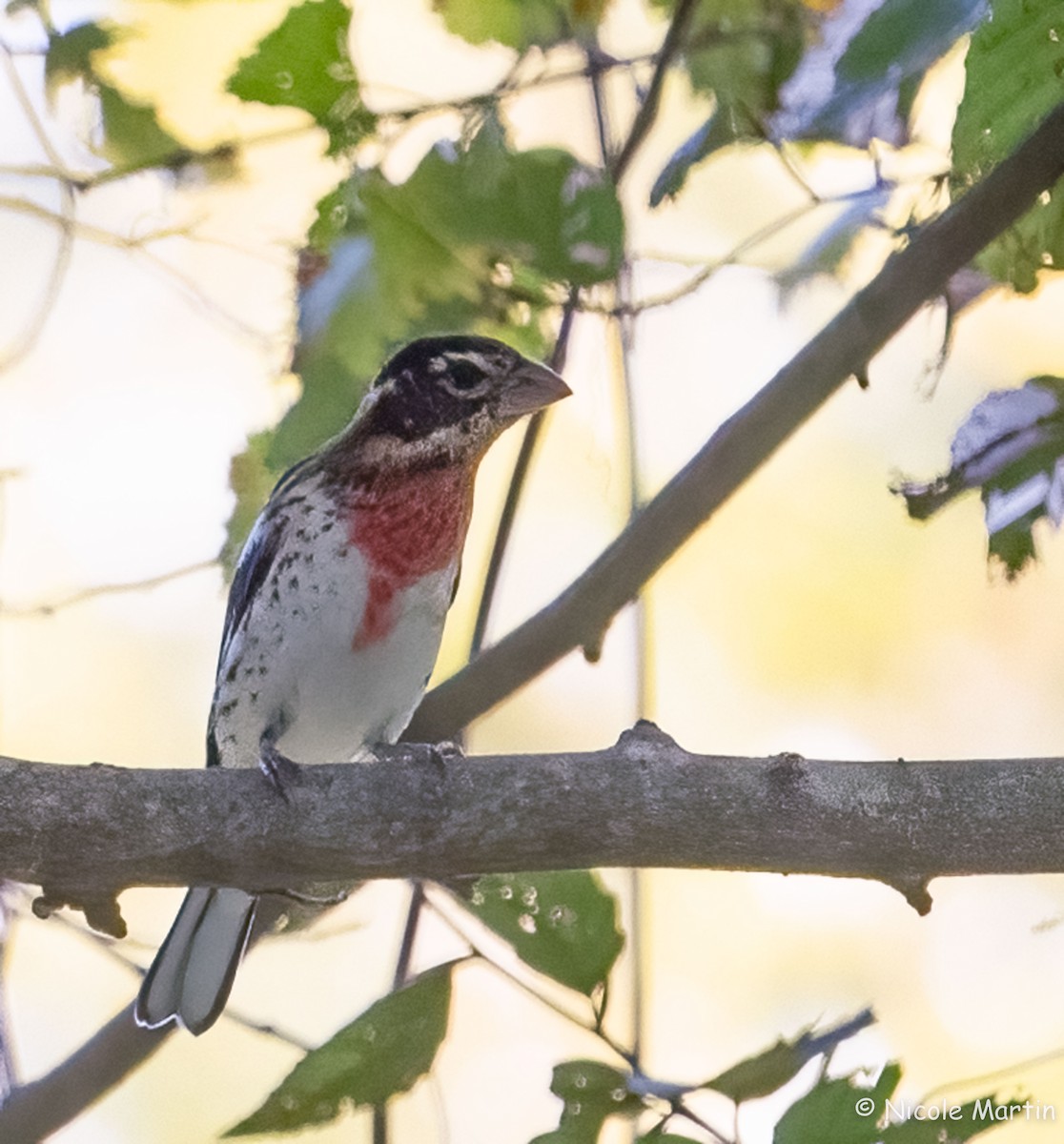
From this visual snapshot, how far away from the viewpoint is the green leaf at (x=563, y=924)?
839mm

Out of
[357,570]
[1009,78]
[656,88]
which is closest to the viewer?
[1009,78]

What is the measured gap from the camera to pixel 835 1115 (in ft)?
2.47

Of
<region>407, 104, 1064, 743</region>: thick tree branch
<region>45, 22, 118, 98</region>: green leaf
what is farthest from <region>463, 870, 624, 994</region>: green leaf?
<region>45, 22, 118, 98</region>: green leaf

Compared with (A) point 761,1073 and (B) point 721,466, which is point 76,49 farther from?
(A) point 761,1073

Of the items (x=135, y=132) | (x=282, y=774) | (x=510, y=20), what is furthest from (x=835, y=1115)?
(x=135, y=132)

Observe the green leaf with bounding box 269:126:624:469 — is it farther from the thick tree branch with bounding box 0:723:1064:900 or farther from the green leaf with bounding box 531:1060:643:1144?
the green leaf with bounding box 531:1060:643:1144

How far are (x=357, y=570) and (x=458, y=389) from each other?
0.16 metres

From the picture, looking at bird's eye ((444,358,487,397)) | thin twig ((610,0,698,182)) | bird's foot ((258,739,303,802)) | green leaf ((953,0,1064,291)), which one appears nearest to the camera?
green leaf ((953,0,1064,291))

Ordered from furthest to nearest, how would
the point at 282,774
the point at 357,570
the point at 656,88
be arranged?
1. the point at 357,570
2. the point at 656,88
3. the point at 282,774

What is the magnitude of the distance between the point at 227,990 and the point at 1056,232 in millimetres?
833

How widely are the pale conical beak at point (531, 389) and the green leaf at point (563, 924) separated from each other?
0.35 meters

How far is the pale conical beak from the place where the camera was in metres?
1.00

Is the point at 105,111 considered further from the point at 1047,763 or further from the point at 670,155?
the point at 1047,763

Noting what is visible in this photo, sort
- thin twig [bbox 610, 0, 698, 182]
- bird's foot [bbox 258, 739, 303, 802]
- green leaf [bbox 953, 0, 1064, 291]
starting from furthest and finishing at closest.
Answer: thin twig [bbox 610, 0, 698, 182]
bird's foot [bbox 258, 739, 303, 802]
green leaf [bbox 953, 0, 1064, 291]
